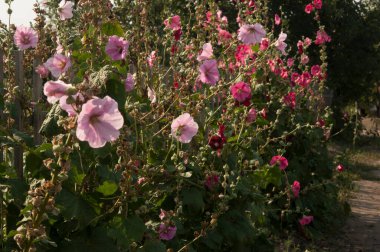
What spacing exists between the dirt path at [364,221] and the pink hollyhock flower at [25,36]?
3.46 m

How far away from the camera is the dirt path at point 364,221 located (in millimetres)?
5547

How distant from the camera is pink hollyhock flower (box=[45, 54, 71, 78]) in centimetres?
241

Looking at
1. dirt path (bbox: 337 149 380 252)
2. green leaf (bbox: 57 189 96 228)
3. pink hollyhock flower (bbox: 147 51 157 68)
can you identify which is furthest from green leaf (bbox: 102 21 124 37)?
dirt path (bbox: 337 149 380 252)

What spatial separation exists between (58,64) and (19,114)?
750mm

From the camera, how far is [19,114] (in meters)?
3.08

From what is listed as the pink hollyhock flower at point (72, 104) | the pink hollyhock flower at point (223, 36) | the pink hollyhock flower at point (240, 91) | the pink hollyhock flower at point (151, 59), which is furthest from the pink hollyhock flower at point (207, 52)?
the pink hollyhock flower at point (72, 104)

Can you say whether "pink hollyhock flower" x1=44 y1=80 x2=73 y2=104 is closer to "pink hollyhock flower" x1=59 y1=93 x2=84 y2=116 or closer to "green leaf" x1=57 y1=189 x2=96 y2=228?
"pink hollyhock flower" x1=59 y1=93 x2=84 y2=116

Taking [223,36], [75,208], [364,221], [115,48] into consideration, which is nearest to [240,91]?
[115,48]

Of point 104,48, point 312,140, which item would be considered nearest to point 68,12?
point 104,48

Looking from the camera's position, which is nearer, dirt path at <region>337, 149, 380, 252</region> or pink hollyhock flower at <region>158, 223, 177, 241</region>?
pink hollyhock flower at <region>158, 223, 177, 241</region>

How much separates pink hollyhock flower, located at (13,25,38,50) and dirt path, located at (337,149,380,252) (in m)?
3.46

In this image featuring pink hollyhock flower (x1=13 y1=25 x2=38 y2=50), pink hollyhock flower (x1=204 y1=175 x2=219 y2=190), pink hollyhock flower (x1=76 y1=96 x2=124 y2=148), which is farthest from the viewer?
pink hollyhock flower (x1=204 y1=175 x2=219 y2=190)

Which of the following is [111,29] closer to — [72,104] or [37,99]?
[37,99]

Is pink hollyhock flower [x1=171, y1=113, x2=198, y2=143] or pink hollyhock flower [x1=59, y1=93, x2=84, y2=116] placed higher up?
pink hollyhock flower [x1=59, y1=93, x2=84, y2=116]
